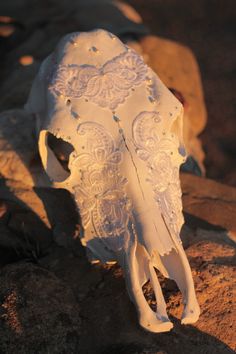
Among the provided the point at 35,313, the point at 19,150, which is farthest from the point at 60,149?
the point at 35,313

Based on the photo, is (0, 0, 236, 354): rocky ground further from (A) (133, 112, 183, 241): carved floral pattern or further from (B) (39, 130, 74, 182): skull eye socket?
(A) (133, 112, 183, 241): carved floral pattern

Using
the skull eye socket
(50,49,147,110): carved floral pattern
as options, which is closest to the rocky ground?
the skull eye socket

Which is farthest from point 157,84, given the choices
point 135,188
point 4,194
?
point 4,194

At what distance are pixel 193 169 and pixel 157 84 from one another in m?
1.65

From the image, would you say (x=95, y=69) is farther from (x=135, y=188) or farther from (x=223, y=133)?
(x=223, y=133)

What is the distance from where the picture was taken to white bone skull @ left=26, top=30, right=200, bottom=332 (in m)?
3.28

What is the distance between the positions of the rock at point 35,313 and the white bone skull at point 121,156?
0.40 m

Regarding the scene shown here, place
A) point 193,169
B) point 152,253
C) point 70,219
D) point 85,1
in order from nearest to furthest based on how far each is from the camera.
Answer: point 152,253, point 70,219, point 193,169, point 85,1

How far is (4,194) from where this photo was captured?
4.22 m

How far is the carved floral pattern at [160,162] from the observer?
3494 mm

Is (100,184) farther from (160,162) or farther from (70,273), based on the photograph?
(70,273)

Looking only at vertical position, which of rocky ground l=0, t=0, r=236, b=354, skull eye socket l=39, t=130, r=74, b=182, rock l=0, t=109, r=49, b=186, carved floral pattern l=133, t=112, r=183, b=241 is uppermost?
carved floral pattern l=133, t=112, r=183, b=241

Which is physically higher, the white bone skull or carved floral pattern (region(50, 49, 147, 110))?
carved floral pattern (region(50, 49, 147, 110))

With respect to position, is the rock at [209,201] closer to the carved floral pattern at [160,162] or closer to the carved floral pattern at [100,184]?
the carved floral pattern at [160,162]
